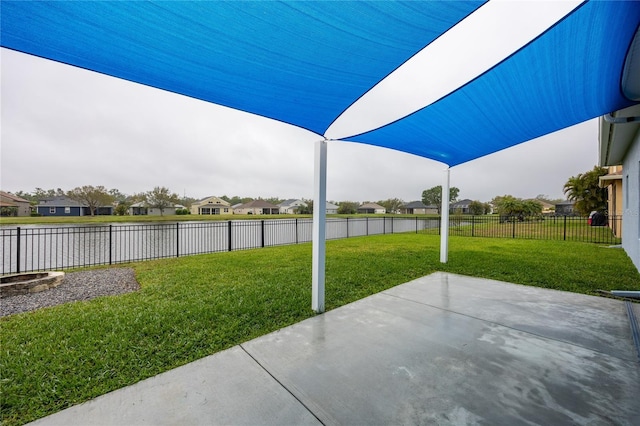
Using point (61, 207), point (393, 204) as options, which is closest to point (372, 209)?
point (393, 204)

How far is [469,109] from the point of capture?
312 cm

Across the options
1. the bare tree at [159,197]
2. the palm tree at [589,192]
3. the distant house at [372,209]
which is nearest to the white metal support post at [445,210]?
the palm tree at [589,192]

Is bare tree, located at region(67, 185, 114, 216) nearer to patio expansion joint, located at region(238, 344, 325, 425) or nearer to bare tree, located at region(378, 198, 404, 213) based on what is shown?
patio expansion joint, located at region(238, 344, 325, 425)

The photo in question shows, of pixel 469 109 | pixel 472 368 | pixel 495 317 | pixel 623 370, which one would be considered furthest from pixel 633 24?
pixel 495 317

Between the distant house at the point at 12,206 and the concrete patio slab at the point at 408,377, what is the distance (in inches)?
1321

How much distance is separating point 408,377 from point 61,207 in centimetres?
4788

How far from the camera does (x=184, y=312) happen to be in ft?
10.3

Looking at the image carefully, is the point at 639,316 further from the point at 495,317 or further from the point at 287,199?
the point at 287,199

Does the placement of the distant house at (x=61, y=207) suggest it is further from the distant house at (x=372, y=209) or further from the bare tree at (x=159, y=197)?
the distant house at (x=372, y=209)

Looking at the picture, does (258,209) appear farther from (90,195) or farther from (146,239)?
(146,239)

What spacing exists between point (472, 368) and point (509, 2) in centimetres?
300

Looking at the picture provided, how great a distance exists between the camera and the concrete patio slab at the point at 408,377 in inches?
62.4

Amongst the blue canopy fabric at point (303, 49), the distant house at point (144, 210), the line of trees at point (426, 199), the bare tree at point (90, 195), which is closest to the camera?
the blue canopy fabric at point (303, 49)

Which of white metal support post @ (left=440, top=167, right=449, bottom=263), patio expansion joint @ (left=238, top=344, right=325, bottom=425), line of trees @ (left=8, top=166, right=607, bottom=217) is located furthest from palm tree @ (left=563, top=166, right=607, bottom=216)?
Answer: patio expansion joint @ (left=238, top=344, right=325, bottom=425)
